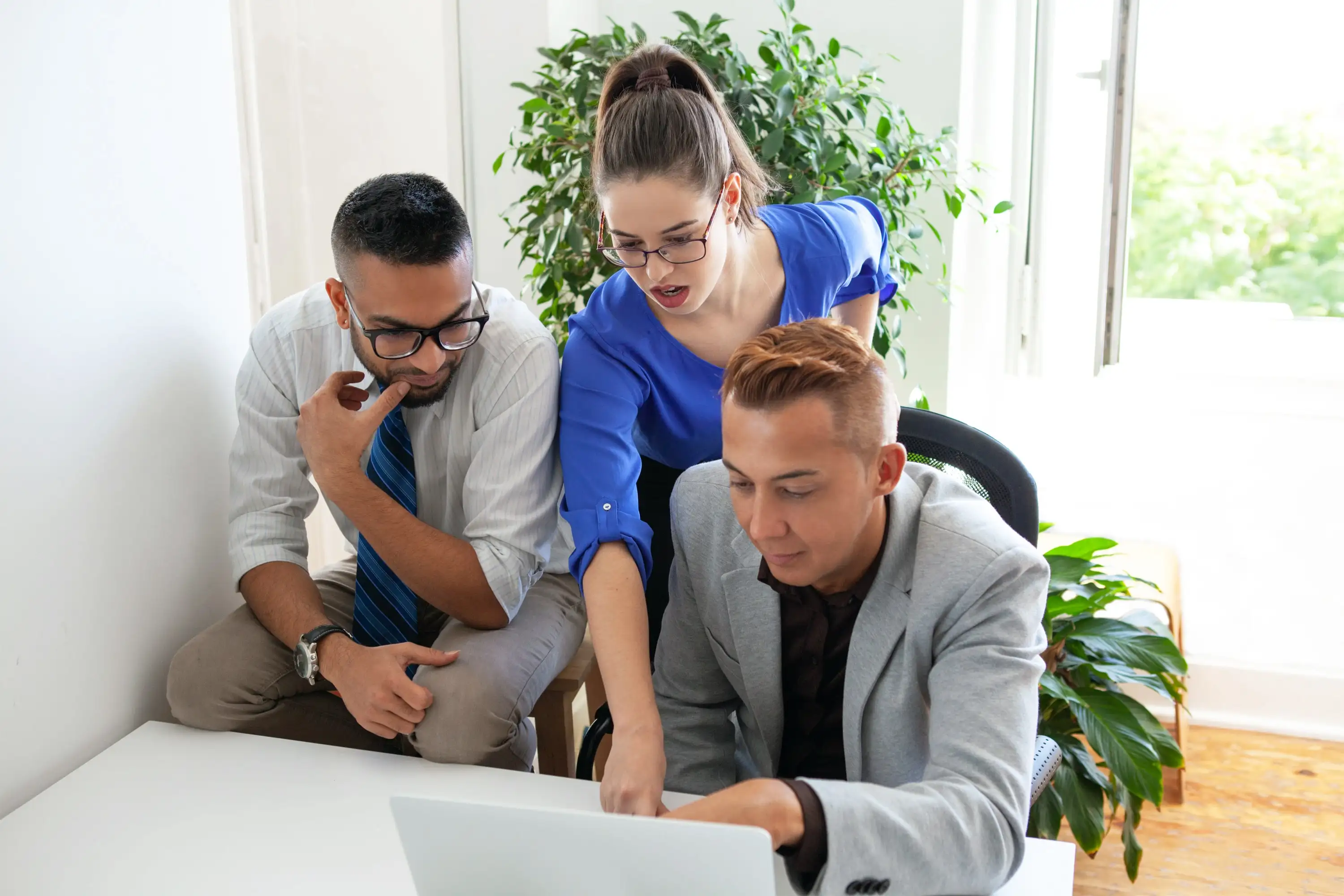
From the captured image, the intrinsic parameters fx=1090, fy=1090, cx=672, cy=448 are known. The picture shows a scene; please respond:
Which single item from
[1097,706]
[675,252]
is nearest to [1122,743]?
[1097,706]

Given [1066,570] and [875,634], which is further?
[1066,570]

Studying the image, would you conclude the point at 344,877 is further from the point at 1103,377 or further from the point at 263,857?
the point at 1103,377

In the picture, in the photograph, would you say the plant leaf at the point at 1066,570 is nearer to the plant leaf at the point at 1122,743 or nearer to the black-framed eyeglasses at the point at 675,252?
the plant leaf at the point at 1122,743

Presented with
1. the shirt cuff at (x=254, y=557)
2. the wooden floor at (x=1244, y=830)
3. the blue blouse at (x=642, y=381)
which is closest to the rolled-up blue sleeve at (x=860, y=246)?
the blue blouse at (x=642, y=381)

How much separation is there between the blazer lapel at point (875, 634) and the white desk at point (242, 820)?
8.4 inches

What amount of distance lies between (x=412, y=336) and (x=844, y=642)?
2.34ft

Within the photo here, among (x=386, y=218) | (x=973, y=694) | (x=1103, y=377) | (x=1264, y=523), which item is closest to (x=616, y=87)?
(x=386, y=218)

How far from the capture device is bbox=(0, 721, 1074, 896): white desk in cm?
105

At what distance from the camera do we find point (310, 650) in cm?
149

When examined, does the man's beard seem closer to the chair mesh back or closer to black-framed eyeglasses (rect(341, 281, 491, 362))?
black-framed eyeglasses (rect(341, 281, 491, 362))

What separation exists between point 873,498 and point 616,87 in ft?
2.63

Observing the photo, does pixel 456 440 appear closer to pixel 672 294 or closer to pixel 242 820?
pixel 672 294

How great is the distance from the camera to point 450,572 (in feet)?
5.14

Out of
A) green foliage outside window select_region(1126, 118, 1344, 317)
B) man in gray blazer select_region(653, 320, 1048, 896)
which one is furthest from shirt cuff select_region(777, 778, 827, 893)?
green foliage outside window select_region(1126, 118, 1344, 317)
